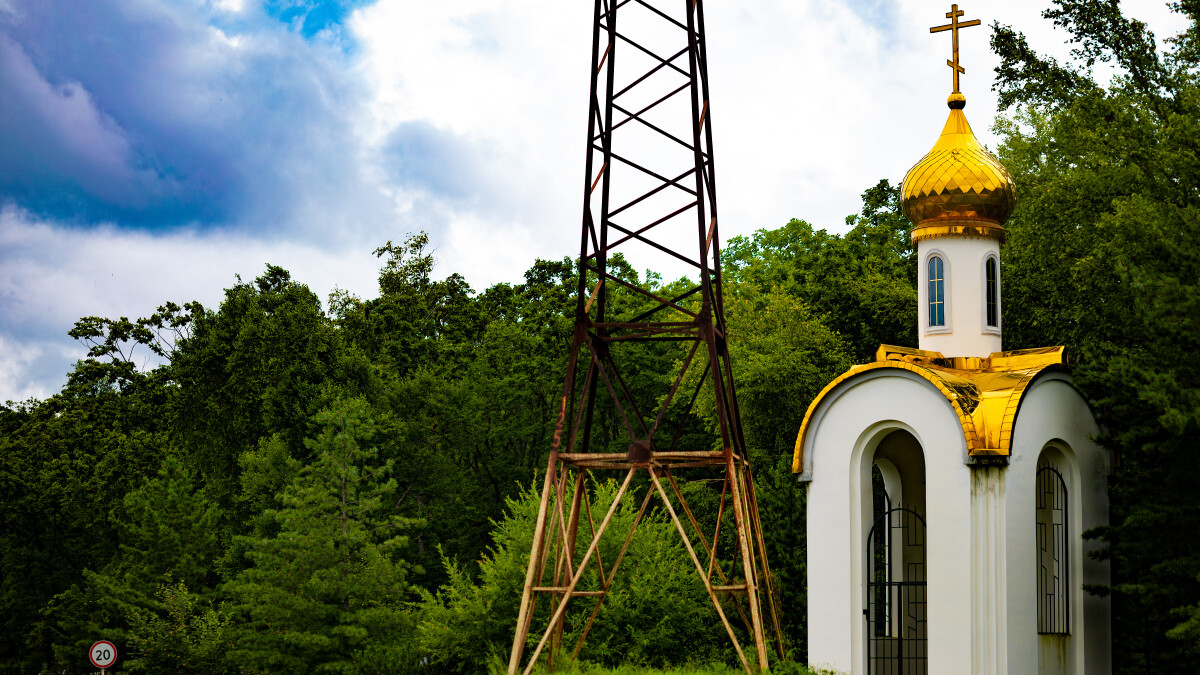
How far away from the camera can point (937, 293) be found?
56.0 feet

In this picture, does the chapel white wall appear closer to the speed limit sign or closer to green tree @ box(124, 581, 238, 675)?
the speed limit sign

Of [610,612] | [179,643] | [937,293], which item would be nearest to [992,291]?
[937,293]

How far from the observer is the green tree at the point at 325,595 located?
25719 millimetres

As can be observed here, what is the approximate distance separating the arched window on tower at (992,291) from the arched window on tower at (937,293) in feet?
1.79

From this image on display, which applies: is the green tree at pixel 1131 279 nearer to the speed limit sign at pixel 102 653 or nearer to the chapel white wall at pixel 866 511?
the chapel white wall at pixel 866 511

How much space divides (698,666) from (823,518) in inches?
271

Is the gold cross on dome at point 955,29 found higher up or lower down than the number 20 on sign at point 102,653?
higher up

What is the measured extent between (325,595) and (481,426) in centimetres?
1384

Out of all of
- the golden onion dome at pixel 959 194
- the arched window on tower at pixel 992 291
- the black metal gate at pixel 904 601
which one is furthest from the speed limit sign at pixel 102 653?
the arched window on tower at pixel 992 291

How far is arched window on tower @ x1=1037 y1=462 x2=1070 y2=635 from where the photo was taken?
15750 millimetres

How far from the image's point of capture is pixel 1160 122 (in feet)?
67.6

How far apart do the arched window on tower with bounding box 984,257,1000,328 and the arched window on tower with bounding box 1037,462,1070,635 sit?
6.64ft

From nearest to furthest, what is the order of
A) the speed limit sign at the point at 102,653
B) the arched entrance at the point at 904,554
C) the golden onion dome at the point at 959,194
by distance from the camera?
the golden onion dome at the point at 959,194 < the arched entrance at the point at 904,554 < the speed limit sign at the point at 102,653

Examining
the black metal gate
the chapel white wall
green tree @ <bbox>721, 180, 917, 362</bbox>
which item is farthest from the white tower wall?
green tree @ <bbox>721, 180, 917, 362</bbox>
